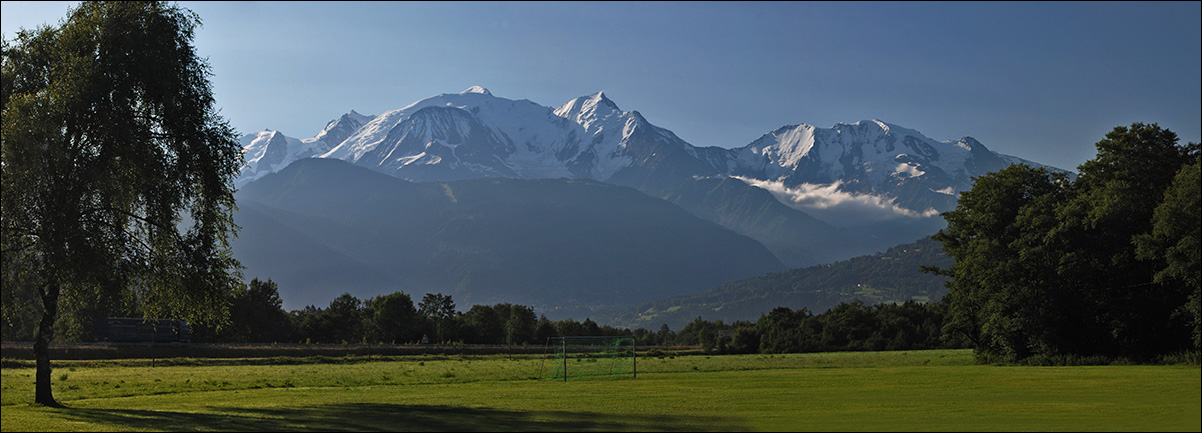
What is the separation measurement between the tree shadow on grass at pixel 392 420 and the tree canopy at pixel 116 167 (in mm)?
4985

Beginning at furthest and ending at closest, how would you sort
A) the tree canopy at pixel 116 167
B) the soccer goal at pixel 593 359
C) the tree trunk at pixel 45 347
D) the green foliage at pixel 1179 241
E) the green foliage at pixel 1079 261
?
the soccer goal at pixel 593 359
the green foliage at pixel 1079 261
the tree trunk at pixel 45 347
the green foliage at pixel 1179 241
the tree canopy at pixel 116 167

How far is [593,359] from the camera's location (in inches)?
2004

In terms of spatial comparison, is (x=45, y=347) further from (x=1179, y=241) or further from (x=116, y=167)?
(x=1179, y=241)

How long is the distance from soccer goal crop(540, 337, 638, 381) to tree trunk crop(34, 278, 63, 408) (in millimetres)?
27079

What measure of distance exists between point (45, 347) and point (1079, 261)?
175 feet

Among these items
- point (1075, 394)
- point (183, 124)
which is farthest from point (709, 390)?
point (183, 124)

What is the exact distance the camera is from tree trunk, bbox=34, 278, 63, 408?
81.9 ft

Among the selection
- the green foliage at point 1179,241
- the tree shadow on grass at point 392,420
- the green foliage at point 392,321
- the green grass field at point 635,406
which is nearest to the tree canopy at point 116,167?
the green grass field at point 635,406

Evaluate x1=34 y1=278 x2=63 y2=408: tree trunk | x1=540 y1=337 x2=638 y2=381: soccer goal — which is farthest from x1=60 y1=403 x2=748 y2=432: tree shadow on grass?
x1=540 y1=337 x2=638 y2=381: soccer goal

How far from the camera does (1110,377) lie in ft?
111

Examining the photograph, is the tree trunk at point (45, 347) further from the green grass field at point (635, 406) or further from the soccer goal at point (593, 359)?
the soccer goal at point (593, 359)

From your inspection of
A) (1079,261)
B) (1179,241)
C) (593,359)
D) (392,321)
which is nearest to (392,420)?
(593,359)

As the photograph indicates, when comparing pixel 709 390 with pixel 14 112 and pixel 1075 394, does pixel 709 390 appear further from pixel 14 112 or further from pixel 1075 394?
pixel 14 112

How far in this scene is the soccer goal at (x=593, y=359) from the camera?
4881 centimetres
